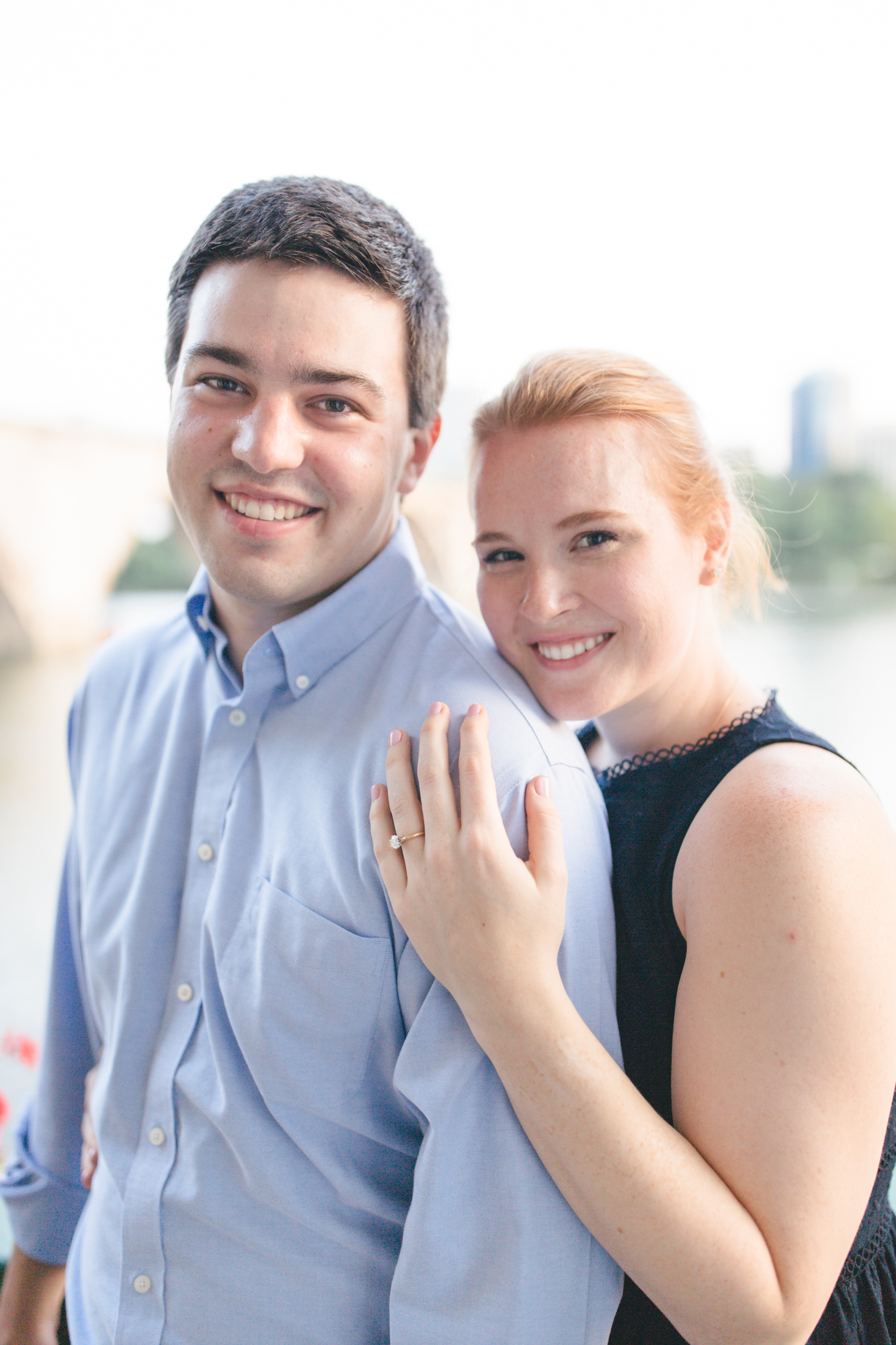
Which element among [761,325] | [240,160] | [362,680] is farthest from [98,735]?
[761,325]

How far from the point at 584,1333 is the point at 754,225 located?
195cm

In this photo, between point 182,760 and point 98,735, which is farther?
point 98,735

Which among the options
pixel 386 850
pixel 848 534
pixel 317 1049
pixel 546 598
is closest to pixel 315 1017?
pixel 317 1049

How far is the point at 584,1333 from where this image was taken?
0.65m

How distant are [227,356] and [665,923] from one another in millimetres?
687

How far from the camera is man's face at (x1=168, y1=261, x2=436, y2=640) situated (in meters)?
0.79

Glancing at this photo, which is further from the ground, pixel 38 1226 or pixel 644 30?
pixel 644 30

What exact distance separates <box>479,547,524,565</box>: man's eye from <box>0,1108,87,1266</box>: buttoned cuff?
0.94 metres

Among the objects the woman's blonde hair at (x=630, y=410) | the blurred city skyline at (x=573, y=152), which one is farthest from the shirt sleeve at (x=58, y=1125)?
the blurred city skyline at (x=573, y=152)

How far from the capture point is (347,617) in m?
0.86

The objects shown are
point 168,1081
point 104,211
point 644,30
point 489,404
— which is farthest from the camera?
point 104,211

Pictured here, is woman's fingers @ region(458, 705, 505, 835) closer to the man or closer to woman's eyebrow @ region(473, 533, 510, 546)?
the man

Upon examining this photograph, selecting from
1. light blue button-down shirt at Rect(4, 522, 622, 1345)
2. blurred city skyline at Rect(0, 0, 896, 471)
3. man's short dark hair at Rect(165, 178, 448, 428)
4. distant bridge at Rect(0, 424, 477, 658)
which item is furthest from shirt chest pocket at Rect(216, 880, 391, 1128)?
distant bridge at Rect(0, 424, 477, 658)

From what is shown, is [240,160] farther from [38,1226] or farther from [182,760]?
[38,1226]
